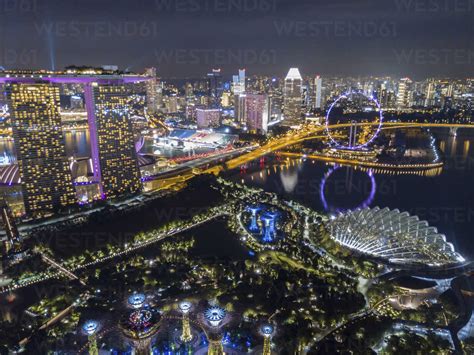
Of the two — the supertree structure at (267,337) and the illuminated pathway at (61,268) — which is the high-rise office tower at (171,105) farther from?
the supertree structure at (267,337)

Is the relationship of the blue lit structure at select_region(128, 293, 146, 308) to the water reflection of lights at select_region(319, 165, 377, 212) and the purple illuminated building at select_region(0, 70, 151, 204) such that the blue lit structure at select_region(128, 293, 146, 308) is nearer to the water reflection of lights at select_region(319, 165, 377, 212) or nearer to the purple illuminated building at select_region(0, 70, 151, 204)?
the purple illuminated building at select_region(0, 70, 151, 204)

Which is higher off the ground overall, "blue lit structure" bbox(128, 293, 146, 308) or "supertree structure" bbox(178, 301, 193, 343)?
A: "blue lit structure" bbox(128, 293, 146, 308)

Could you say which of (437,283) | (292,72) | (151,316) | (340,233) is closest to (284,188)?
(340,233)

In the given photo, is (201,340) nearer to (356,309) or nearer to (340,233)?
(356,309)

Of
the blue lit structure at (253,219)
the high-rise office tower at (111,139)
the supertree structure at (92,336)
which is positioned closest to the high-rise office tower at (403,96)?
the blue lit structure at (253,219)

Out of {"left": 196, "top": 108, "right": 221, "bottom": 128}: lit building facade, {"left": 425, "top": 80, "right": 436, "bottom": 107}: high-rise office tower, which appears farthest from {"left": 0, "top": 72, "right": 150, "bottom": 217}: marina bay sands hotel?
{"left": 425, "top": 80, "right": 436, "bottom": 107}: high-rise office tower

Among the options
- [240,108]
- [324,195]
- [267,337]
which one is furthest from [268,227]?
[240,108]
